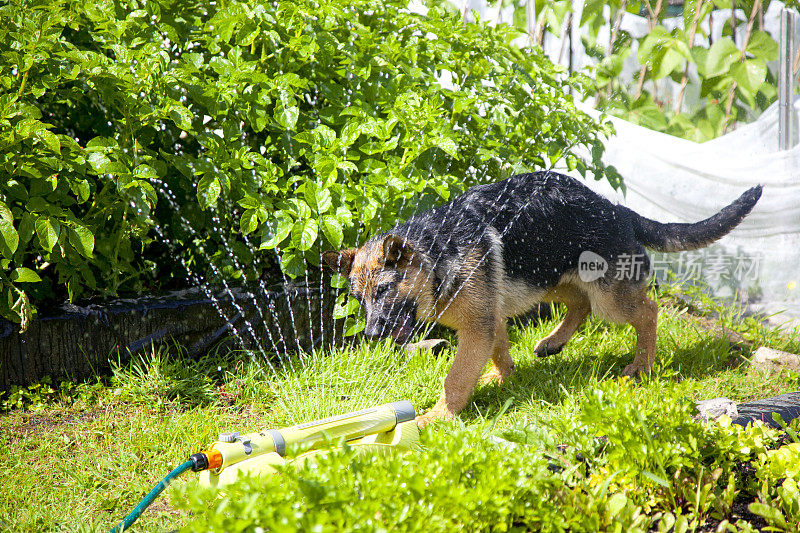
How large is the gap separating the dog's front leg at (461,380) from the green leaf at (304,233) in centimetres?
102

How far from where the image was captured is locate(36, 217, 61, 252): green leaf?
10.4ft

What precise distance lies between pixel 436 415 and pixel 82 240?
6.55ft

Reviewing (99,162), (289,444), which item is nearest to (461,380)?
(289,444)

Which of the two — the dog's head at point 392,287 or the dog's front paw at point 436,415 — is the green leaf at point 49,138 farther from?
the dog's front paw at point 436,415

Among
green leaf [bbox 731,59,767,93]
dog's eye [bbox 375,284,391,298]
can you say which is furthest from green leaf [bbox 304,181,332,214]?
green leaf [bbox 731,59,767,93]

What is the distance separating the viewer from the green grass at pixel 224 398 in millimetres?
2744

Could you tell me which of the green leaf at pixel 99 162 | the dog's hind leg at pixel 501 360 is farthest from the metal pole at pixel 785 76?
the green leaf at pixel 99 162

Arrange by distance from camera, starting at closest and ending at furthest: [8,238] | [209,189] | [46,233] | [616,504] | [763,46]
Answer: [616,504]
[8,238]
[46,233]
[209,189]
[763,46]

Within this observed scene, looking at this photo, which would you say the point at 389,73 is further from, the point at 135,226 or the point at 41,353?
→ the point at 41,353

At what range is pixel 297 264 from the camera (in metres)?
3.81

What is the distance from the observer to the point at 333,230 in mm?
3623

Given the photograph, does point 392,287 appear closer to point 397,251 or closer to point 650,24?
point 397,251

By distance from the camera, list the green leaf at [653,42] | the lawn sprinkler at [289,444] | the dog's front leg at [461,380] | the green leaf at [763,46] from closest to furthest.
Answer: the lawn sprinkler at [289,444]
the dog's front leg at [461,380]
the green leaf at [763,46]
the green leaf at [653,42]

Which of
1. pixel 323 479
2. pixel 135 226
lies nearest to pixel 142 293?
pixel 135 226
